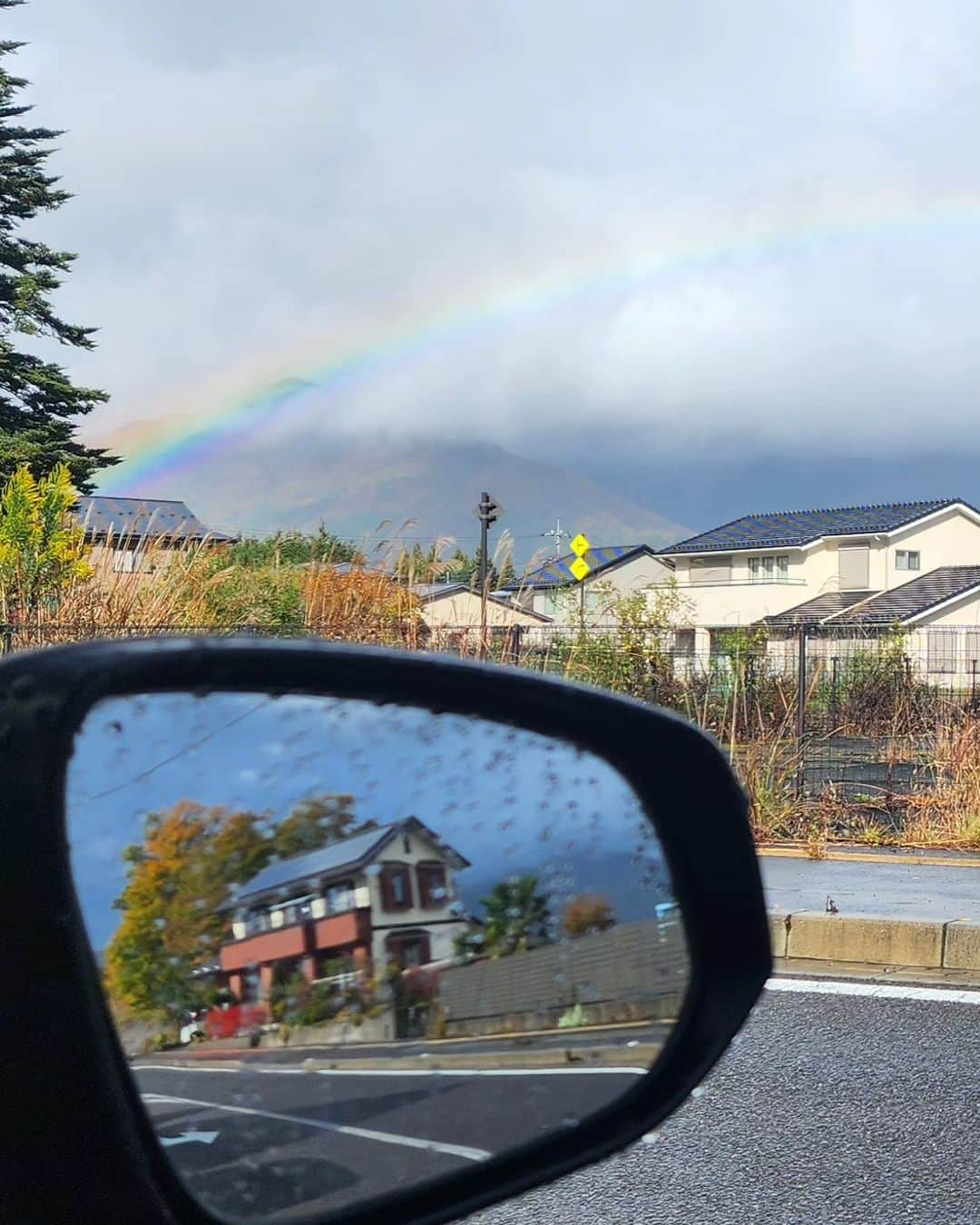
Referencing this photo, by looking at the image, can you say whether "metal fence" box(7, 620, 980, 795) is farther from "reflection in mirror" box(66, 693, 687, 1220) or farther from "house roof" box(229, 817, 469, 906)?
"house roof" box(229, 817, 469, 906)

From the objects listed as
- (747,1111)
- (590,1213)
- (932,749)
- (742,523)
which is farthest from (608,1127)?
(742,523)

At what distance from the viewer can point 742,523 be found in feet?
255

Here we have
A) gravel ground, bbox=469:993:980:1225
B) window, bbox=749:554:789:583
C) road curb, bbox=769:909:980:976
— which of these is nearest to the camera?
gravel ground, bbox=469:993:980:1225

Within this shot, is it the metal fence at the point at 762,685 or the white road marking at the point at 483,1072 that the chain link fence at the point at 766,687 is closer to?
the metal fence at the point at 762,685

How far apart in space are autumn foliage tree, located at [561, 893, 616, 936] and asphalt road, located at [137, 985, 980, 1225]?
0.13 meters

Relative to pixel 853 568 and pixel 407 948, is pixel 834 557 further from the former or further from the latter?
pixel 407 948

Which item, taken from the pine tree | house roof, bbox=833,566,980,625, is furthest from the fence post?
house roof, bbox=833,566,980,625

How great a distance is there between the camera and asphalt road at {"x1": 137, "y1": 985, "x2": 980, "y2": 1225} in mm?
1102

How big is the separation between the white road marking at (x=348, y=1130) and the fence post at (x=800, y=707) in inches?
410

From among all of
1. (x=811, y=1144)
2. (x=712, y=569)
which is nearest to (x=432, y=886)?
(x=811, y=1144)

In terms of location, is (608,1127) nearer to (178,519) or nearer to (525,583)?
(525,583)

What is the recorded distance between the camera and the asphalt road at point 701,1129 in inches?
43.4

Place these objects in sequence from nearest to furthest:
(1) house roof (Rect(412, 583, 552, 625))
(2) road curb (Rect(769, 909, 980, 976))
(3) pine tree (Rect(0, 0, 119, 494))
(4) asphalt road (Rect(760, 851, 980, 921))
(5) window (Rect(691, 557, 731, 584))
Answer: (2) road curb (Rect(769, 909, 980, 976)) → (4) asphalt road (Rect(760, 851, 980, 921)) → (1) house roof (Rect(412, 583, 552, 625)) → (3) pine tree (Rect(0, 0, 119, 494)) → (5) window (Rect(691, 557, 731, 584))

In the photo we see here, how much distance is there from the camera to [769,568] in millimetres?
72375
